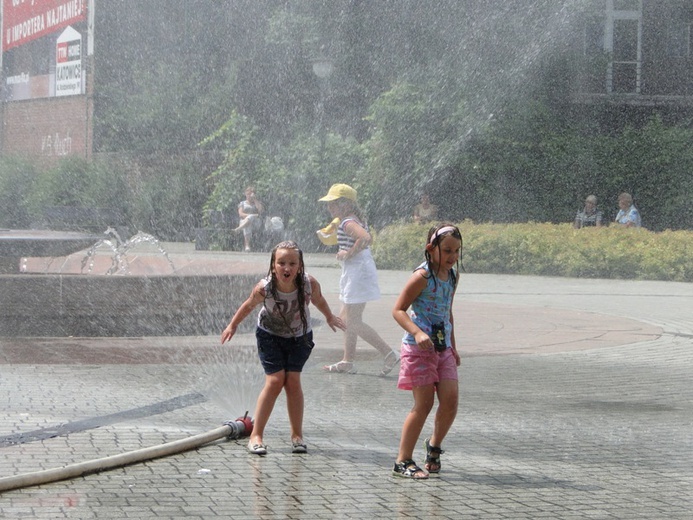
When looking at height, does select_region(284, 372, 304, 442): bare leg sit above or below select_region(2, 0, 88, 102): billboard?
below

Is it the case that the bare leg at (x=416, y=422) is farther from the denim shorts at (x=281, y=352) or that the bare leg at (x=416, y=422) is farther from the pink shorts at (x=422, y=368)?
the denim shorts at (x=281, y=352)

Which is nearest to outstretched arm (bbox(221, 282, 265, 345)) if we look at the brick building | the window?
the window

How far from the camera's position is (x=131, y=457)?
5641 mm

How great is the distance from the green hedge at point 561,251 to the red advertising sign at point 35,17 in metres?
22.4

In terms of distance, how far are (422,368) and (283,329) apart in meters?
0.89

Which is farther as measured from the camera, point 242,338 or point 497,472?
point 242,338

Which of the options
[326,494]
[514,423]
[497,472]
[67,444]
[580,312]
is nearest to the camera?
[326,494]

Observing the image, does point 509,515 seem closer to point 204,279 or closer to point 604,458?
point 604,458

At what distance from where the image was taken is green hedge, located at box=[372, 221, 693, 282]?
19.8 metres

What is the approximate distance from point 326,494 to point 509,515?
0.86m

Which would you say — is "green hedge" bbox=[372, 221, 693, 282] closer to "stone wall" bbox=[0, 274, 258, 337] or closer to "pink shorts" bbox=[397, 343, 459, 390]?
"stone wall" bbox=[0, 274, 258, 337]

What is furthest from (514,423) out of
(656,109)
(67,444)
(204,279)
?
(656,109)

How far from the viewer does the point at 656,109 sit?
104 ft

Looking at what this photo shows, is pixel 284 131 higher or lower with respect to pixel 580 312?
higher
